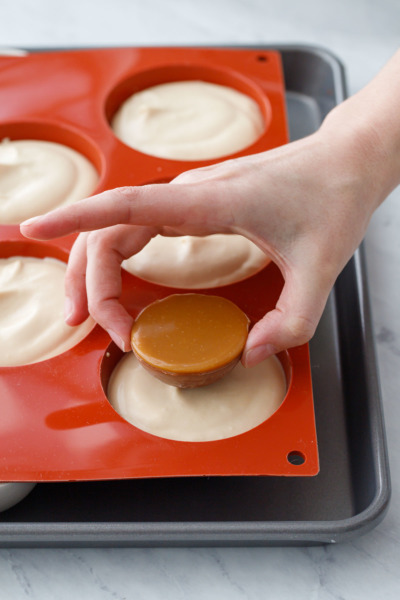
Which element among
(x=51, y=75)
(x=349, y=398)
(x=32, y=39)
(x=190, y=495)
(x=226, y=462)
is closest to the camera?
(x=226, y=462)

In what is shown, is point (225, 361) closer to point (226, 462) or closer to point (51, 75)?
point (226, 462)

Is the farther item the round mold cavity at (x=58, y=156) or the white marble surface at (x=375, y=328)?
the round mold cavity at (x=58, y=156)

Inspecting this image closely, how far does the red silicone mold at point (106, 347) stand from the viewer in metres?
1.27

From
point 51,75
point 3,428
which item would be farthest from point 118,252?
point 51,75

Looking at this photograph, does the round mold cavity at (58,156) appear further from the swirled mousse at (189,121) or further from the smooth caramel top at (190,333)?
the smooth caramel top at (190,333)

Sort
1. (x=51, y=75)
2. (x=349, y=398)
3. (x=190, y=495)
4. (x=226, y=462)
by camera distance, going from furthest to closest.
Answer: (x=51, y=75), (x=349, y=398), (x=190, y=495), (x=226, y=462)

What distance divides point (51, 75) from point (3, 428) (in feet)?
3.81

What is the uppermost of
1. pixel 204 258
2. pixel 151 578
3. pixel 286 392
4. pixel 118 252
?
pixel 118 252

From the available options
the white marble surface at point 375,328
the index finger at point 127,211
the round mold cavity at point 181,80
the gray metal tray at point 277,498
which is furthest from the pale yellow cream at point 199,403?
the round mold cavity at point 181,80

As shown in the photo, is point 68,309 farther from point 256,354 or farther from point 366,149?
point 366,149

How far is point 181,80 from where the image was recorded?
2223 mm

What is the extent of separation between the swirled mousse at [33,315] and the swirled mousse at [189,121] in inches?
19.8

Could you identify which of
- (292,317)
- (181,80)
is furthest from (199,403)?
(181,80)

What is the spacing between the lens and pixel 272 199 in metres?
1.30
